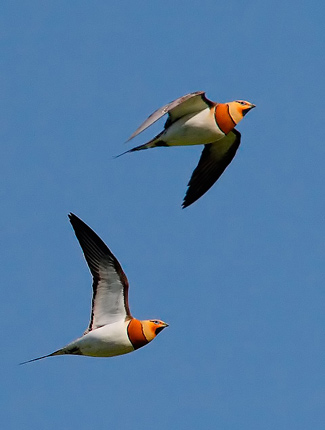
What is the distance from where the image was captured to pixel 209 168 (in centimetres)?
1878

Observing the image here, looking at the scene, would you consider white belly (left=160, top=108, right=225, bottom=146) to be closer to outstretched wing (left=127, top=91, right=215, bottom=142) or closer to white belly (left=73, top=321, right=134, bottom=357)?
outstretched wing (left=127, top=91, right=215, bottom=142)

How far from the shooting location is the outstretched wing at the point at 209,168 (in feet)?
61.3

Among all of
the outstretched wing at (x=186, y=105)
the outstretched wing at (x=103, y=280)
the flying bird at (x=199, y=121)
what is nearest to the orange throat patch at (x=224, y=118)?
the flying bird at (x=199, y=121)

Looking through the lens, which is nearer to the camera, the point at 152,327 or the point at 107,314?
the point at 152,327

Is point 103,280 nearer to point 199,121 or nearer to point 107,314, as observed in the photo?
point 107,314

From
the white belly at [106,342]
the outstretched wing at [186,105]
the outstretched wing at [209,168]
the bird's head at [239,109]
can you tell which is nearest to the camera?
the white belly at [106,342]

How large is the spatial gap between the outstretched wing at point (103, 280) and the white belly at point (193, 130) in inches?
90.0

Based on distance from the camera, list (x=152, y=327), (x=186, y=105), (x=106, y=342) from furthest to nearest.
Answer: (x=186, y=105), (x=152, y=327), (x=106, y=342)

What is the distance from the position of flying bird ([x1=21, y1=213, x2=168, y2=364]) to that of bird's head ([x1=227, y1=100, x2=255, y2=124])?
3.32m

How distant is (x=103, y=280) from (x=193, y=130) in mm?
2917

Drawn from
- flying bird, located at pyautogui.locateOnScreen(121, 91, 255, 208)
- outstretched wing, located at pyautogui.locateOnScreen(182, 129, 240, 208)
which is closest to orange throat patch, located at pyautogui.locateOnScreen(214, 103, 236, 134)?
flying bird, located at pyautogui.locateOnScreen(121, 91, 255, 208)

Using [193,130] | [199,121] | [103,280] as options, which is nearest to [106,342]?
[103,280]

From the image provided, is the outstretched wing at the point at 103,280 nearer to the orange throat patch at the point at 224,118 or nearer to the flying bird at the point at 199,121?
the flying bird at the point at 199,121

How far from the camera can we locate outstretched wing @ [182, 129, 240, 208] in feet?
61.3
